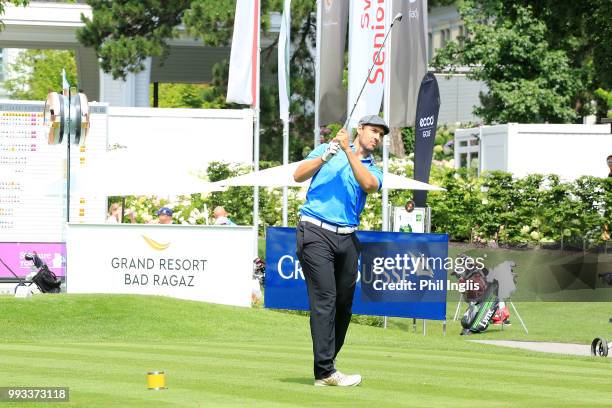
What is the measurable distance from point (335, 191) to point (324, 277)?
608 mm

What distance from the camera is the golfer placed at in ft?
33.8

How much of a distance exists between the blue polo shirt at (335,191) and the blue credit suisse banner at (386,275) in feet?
29.0

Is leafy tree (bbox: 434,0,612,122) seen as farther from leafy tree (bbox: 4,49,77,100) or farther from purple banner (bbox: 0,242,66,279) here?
leafy tree (bbox: 4,49,77,100)

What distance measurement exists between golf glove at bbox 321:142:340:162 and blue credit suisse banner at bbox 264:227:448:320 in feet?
29.6

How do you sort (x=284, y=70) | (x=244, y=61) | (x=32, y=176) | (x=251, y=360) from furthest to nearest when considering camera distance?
1. (x=284, y=70)
2. (x=244, y=61)
3. (x=32, y=176)
4. (x=251, y=360)

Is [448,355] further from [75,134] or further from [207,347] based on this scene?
[75,134]

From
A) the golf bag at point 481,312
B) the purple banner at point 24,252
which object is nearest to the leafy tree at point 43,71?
the purple banner at point 24,252

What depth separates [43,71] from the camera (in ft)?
257

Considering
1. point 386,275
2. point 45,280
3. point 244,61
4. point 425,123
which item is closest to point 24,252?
point 45,280

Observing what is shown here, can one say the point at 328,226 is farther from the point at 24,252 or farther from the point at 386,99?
the point at 24,252

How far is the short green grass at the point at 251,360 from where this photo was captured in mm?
9617

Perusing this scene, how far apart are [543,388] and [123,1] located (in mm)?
39728

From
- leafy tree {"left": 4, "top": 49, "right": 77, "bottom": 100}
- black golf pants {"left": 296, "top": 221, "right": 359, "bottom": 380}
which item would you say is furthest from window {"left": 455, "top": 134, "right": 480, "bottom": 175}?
leafy tree {"left": 4, "top": 49, "right": 77, "bottom": 100}

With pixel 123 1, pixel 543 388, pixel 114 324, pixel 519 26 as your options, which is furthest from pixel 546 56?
pixel 543 388
